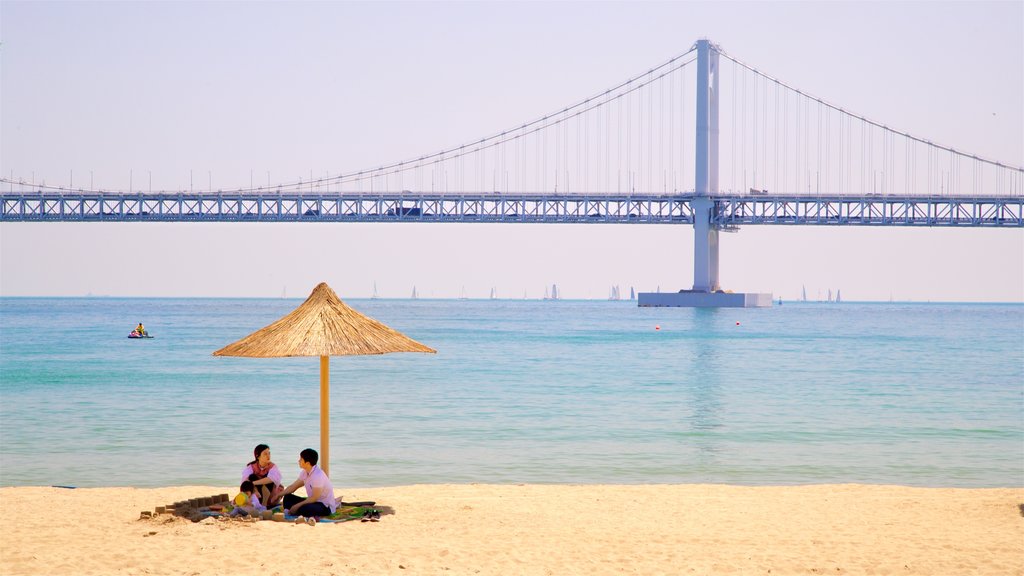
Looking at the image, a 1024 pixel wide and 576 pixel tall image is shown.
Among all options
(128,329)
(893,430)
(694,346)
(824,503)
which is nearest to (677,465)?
(824,503)

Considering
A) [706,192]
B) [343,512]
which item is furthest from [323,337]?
[706,192]

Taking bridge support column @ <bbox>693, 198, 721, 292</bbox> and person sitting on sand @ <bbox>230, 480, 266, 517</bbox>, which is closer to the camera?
person sitting on sand @ <bbox>230, 480, 266, 517</bbox>

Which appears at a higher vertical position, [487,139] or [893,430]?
[487,139]

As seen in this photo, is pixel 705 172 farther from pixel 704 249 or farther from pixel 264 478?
pixel 264 478

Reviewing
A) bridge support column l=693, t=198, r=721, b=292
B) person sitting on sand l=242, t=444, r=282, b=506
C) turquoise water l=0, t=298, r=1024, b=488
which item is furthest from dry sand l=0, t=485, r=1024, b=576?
bridge support column l=693, t=198, r=721, b=292

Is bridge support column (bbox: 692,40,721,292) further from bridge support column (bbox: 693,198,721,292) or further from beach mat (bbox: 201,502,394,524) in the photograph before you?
beach mat (bbox: 201,502,394,524)

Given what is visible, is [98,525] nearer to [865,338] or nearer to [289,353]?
[289,353]
